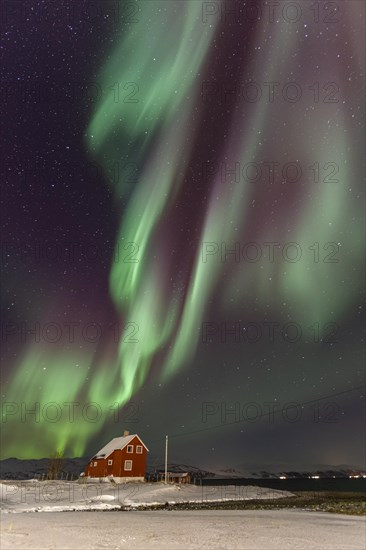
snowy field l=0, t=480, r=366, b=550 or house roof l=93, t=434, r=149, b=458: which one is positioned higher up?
house roof l=93, t=434, r=149, b=458

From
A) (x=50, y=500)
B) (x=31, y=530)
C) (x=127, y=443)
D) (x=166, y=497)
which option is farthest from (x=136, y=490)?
(x=31, y=530)

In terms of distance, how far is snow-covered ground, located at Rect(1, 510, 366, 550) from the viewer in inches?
448

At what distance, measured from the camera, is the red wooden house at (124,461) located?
65.9 m

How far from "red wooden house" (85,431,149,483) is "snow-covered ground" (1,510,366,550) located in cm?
5145

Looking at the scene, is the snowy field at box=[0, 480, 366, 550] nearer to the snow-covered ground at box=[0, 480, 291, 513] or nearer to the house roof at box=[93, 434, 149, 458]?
the snow-covered ground at box=[0, 480, 291, 513]

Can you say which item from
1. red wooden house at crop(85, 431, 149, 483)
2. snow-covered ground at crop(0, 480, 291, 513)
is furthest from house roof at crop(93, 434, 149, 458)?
snow-covered ground at crop(0, 480, 291, 513)

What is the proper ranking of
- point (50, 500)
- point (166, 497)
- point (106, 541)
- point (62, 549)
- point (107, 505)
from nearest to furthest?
point (62, 549) < point (106, 541) < point (107, 505) < point (50, 500) < point (166, 497)

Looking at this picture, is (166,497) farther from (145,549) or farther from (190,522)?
(145,549)

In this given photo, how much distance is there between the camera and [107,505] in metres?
33.4

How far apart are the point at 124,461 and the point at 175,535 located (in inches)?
2223

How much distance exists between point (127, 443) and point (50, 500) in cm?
3242

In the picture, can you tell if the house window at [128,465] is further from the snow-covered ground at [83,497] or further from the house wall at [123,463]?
the snow-covered ground at [83,497]

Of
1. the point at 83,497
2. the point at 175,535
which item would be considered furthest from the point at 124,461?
the point at 175,535

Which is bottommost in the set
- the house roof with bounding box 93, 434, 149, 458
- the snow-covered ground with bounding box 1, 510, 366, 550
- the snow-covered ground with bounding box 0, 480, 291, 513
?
the snow-covered ground with bounding box 0, 480, 291, 513
